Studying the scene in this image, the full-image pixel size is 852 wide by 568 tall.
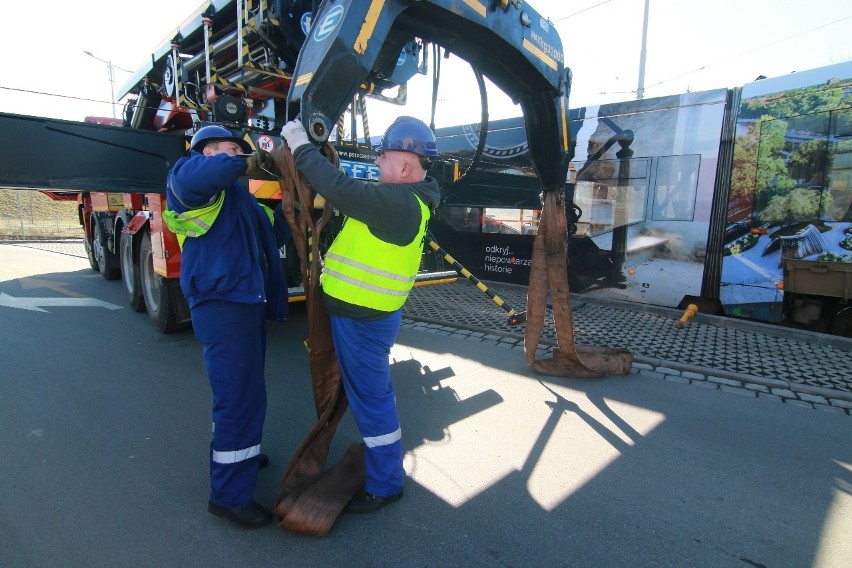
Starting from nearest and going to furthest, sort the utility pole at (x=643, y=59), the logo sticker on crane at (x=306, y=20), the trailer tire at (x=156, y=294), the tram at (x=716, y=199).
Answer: the logo sticker on crane at (x=306, y=20), the trailer tire at (x=156, y=294), the tram at (x=716, y=199), the utility pole at (x=643, y=59)

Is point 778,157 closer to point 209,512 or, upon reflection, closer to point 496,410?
point 496,410

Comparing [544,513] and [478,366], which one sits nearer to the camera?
[544,513]

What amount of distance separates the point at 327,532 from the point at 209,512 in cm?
67

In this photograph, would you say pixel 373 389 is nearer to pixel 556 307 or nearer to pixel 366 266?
pixel 366 266

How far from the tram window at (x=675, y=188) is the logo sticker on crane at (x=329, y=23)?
5.94 m

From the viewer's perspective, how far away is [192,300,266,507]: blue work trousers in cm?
233

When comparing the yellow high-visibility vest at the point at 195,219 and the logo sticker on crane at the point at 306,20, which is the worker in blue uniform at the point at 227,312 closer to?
the yellow high-visibility vest at the point at 195,219

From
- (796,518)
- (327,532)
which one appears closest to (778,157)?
(796,518)

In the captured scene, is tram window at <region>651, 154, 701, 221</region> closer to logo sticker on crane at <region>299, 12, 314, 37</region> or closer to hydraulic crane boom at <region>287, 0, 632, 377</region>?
hydraulic crane boom at <region>287, 0, 632, 377</region>

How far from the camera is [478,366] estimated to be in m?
4.73

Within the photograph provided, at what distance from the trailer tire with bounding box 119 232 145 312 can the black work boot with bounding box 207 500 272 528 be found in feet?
16.9

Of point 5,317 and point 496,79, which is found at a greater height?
point 496,79

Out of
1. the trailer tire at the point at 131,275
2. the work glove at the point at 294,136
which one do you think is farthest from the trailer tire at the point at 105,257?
the work glove at the point at 294,136

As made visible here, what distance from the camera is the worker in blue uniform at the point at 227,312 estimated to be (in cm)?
229
